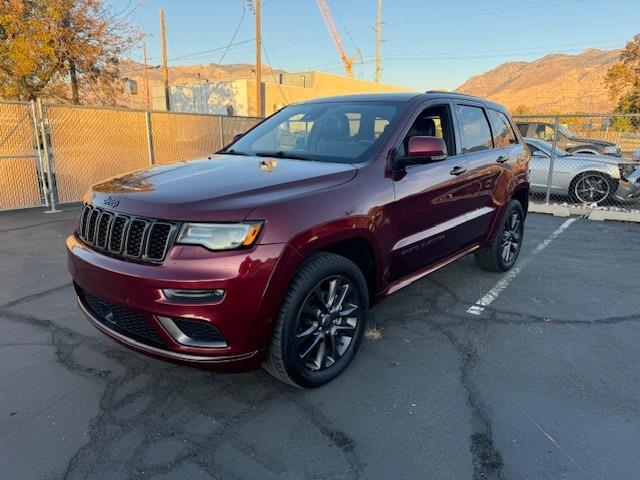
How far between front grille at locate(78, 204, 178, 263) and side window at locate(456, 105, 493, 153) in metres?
2.81

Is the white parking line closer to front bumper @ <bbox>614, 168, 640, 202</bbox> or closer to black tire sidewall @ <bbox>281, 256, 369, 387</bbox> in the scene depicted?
black tire sidewall @ <bbox>281, 256, 369, 387</bbox>

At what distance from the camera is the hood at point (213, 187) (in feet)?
8.11

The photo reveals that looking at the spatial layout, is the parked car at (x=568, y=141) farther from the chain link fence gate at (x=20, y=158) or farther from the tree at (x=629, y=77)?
the tree at (x=629, y=77)

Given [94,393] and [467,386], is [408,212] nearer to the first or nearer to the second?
[467,386]

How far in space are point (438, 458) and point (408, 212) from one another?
5.42ft

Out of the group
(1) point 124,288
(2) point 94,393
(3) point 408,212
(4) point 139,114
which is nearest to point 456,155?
(3) point 408,212

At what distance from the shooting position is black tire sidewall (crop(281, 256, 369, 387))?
2.63m

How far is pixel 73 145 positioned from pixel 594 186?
35.0ft

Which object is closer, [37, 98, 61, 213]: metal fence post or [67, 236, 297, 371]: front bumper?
[67, 236, 297, 371]: front bumper

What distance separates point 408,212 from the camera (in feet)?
11.2

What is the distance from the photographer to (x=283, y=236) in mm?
2510

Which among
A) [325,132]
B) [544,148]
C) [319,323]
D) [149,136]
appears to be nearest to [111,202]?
[319,323]

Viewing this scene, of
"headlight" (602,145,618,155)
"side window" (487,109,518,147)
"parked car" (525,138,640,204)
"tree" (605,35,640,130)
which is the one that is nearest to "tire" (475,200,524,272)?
"side window" (487,109,518,147)

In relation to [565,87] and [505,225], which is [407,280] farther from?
[565,87]
